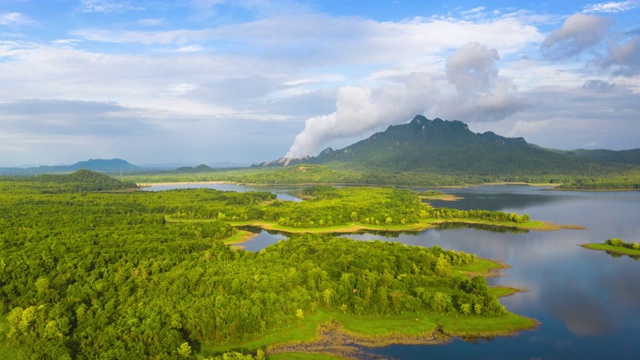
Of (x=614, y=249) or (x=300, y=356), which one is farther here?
(x=614, y=249)

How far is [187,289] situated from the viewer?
54.7 metres

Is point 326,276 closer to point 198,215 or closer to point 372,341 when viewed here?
point 372,341

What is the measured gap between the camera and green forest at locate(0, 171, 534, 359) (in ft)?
142

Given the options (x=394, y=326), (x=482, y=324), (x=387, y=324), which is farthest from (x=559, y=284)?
(x=387, y=324)

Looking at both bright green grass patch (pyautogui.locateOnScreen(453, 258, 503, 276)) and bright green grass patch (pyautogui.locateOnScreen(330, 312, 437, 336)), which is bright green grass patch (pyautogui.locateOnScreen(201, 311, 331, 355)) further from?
bright green grass patch (pyautogui.locateOnScreen(453, 258, 503, 276))

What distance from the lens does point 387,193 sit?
178m

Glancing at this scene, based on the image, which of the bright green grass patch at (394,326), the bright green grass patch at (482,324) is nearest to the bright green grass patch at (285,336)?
the bright green grass patch at (394,326)

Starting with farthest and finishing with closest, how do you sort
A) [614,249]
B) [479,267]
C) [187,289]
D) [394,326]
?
1. [614,249]
2. [479,267]
3. [187,289]
4. [394,326]

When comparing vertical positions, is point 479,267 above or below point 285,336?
above

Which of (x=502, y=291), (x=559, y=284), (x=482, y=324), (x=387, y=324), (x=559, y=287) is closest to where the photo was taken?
(x=482, y=324)

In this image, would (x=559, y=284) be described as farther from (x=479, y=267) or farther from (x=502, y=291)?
(x=479, y=267)

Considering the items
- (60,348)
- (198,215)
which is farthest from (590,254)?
(198,215)

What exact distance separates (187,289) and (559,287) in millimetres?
53605

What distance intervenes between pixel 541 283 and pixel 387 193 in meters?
113
